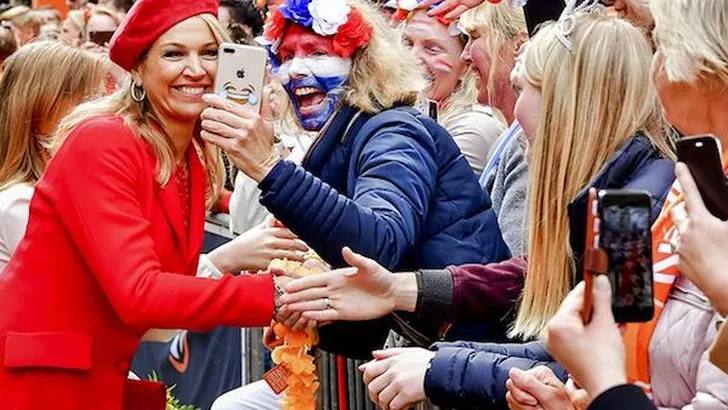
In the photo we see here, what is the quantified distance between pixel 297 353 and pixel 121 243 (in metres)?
0.76

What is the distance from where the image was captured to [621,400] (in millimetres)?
2717

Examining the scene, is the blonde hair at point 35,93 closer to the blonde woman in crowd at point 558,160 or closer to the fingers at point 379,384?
the fingers at point 379,384

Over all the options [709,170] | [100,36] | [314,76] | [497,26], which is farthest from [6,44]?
[709,170]

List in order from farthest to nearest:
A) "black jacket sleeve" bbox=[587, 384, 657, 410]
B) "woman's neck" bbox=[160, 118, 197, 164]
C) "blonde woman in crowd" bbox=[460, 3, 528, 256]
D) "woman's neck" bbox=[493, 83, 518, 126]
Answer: "woman's neck" bbox=[493, 83, 518, 126] → "blonde woman in crowd" bbox=[460, 3, 528, 256] → "woman's neck" bbox=[160, 118, 197, 164] → "black jacket sleeve" bbox=[587, 384, 657, 410]

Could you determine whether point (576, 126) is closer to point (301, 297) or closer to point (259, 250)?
point (301, 297)

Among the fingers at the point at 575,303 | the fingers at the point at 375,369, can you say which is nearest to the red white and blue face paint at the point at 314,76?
the fingers at the point at 375,369

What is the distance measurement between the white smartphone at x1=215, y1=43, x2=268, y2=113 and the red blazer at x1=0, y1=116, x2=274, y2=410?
1.05 ft

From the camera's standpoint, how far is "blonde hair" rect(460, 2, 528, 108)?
6648mm

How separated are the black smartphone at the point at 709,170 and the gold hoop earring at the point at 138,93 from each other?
7.68 feet

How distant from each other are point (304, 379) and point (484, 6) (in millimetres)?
2277

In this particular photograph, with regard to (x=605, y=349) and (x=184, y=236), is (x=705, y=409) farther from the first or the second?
(x=184, y=236)

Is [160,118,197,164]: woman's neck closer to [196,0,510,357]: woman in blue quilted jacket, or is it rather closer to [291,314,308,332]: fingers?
[196,0,510,357]: woman in blue quilted jacket

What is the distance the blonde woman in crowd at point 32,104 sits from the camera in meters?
5.80

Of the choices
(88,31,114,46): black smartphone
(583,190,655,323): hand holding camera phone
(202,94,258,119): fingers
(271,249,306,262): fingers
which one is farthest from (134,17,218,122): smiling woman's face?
(88,31,114,46): black smartphone
